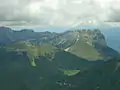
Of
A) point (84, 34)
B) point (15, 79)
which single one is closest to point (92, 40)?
point (84, 34)

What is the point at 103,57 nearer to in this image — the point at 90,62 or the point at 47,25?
the point at 90,62

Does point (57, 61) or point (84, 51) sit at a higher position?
point (84, 51)

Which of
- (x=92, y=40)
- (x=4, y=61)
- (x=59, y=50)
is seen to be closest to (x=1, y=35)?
(x=4, y=61)

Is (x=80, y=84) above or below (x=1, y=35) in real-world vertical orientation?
below

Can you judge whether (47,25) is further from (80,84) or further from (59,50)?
(80,84)

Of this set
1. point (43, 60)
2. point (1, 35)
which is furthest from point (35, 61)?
point (1, 35)

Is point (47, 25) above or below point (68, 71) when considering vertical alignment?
above
